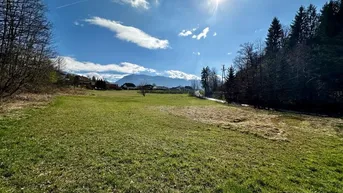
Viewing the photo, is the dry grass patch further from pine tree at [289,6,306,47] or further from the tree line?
pine tree at [289,6,306,47]

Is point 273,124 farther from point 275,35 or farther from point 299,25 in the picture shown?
point 275,35

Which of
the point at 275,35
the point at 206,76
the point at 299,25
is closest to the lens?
the point at 299,25

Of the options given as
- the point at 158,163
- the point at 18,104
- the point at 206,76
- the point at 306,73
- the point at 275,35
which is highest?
the point at 275,35

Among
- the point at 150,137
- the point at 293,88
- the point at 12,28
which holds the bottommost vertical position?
the point at 150,137

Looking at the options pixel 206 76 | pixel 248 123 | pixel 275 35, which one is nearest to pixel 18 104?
pixel 248 123

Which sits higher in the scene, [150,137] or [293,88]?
[293,88]

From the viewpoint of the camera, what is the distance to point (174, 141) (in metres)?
6.96

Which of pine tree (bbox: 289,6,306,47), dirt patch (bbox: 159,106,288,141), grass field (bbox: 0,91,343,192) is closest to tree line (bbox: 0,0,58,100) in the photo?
grass field (bbox: 0,91,343,192)

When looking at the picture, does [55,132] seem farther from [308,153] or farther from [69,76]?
[69,76]

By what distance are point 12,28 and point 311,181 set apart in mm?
16484

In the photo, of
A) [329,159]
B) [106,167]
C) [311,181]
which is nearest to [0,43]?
[106,167]

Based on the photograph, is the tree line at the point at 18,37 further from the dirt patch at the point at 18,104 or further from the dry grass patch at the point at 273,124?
the dry grass patch at the point at 273,124

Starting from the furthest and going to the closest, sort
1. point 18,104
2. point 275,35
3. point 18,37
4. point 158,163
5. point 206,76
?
1. point 206,76
2. point 275,35
3. point 18,104
4. point 18,37
5. point 158,163

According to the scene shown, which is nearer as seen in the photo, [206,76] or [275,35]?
[275,35]
